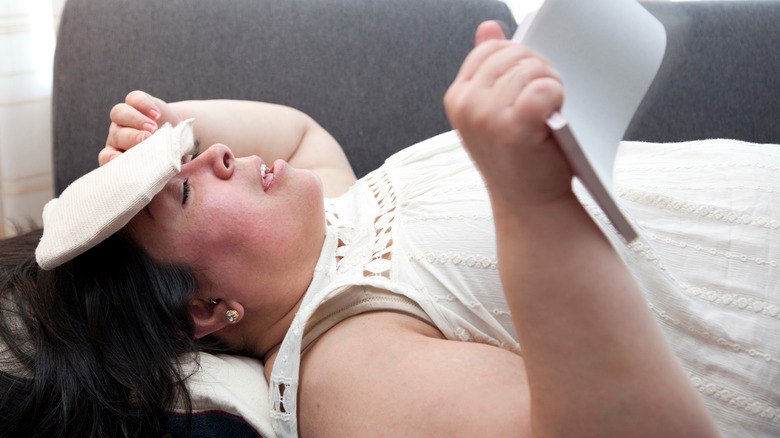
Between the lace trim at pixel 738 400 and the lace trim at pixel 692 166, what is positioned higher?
the lace trim at pixel 692 166

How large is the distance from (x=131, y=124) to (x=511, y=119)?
0.89m

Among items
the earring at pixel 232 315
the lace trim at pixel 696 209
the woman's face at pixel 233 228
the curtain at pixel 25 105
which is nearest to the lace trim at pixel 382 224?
the woman's face at pixel 233 228

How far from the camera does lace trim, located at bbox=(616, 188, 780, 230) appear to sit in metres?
0.87

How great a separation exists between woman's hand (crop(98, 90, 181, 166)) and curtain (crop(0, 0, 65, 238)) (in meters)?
0.86

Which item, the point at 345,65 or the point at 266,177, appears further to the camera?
the point at 345,65

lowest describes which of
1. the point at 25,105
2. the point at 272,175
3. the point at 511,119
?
the point at 25,105

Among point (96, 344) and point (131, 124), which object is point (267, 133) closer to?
point (131, 124)

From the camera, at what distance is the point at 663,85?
5.03 feet

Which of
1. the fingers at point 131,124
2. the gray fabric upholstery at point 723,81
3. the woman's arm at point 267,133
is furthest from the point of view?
the gray fabric upholstery at point 723,81

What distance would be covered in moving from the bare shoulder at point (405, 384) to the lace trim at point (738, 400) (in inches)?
9.8

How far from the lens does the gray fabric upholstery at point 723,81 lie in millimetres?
1550

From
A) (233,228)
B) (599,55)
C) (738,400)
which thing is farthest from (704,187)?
(233,228)

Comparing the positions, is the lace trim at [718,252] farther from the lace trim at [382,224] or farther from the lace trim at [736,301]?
the lace trim at [382,224]

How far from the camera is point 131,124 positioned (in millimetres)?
1134
